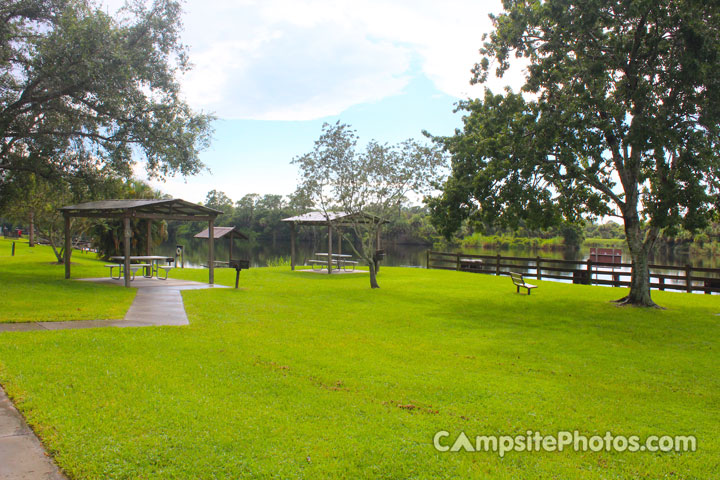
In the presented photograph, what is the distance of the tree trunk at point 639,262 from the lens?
14305 millimetres

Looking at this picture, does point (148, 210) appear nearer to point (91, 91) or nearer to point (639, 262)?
point (91, 91)

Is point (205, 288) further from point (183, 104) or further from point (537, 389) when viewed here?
point (537, 389)

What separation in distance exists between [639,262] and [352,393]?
484 inches

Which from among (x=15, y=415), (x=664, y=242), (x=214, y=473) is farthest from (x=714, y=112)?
(x=664, y=242)

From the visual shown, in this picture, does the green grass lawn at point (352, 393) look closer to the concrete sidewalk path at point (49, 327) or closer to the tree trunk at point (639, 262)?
the concrete sidewalk path at point (49, 327)

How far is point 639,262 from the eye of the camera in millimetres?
14445

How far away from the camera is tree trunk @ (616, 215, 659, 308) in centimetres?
1430

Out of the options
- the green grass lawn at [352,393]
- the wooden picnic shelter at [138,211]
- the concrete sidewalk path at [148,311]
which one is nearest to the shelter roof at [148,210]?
the wooden picnic shelter at [138,211]

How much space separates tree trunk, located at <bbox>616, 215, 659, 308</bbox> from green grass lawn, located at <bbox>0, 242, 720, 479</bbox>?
317 centimetres

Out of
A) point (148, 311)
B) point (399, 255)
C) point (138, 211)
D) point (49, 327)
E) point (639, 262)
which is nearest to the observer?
point (49, 327)

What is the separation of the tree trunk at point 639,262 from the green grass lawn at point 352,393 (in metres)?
3.17

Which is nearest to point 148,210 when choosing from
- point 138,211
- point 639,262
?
point 138,211

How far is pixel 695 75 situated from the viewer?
11.8 meters

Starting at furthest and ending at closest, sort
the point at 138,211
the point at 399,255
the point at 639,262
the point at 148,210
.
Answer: the point at 399,255 → the point at 148,210 → the point at 138,211 → the point at 639,262
